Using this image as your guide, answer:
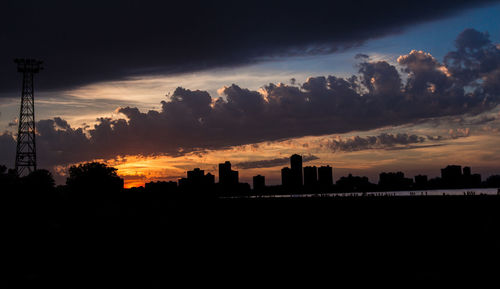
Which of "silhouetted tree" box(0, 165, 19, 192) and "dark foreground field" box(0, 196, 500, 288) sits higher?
"silhouetted tree" box(0, 165, 19, 192)

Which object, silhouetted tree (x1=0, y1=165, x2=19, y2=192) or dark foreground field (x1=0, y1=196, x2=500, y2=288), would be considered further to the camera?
silhouetted tree (x1=0, y1=165, x2=19, y2=192)

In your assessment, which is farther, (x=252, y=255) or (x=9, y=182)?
(x=9, y=182)

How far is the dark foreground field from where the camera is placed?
134 ft

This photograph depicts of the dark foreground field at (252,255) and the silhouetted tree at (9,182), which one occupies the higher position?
the silhouetted tree at (9,182)

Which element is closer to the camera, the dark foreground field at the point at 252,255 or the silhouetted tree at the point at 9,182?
the dark foreground field at the point at 252,255

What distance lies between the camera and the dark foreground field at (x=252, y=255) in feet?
134

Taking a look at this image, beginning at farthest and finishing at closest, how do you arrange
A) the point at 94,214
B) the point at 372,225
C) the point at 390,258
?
the point at 94,214 < the point at 372,225 < the point at 390,258

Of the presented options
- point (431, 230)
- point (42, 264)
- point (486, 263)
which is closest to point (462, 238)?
point (431, 230)

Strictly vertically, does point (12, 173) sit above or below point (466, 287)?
above

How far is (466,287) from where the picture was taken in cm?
3594

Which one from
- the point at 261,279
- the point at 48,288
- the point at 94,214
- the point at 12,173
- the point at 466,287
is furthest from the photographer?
the point at 12,173

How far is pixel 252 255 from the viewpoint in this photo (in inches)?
2169

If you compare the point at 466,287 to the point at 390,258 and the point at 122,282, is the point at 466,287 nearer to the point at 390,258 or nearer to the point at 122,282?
the point at 390,258

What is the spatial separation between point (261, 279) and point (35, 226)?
56776mm
